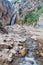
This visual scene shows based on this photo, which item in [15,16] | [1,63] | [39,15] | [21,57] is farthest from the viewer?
[15,16]

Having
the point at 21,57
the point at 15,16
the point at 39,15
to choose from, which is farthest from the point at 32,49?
the point at 15,16

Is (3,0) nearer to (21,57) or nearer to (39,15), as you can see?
(39,15)

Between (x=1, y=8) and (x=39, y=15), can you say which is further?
(x=1, y=8)

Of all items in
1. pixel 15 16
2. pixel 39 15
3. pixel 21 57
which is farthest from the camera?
pixel 15 16

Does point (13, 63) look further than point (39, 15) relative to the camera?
No

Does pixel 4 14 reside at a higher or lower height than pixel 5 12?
lower

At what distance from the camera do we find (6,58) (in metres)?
5.89

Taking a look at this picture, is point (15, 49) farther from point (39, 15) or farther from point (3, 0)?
point (3, 0)

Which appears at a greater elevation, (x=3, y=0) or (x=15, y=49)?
(x=3, y=0)

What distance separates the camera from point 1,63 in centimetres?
556

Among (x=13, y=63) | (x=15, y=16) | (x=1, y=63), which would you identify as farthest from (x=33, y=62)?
(x=15, y=16)

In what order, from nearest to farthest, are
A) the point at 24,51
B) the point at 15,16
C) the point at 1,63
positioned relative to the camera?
the point at 1,63, the point at 24,51, the point at 15,16

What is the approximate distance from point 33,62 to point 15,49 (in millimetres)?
1558

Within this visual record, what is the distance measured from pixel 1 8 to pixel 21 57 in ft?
37.7
